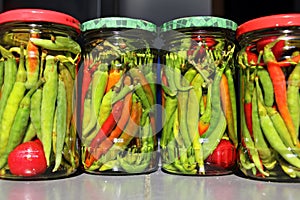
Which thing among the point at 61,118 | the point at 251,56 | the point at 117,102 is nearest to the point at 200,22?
the point at 251,56

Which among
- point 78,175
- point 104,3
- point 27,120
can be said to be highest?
point 104,3

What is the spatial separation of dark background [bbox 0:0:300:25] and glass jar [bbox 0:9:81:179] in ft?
Answer: 0.92

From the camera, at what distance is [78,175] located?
0.75 m

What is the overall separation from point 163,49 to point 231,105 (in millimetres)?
183

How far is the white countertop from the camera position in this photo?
1.96 feet

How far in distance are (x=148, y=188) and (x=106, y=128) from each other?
168 millimetres

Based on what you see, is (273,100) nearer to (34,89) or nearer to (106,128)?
(106,128)

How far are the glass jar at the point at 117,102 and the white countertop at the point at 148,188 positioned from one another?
0.13 feet

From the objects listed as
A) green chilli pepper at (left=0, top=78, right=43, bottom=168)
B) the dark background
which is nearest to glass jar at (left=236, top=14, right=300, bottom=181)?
the dark background

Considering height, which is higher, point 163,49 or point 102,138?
point 163,49

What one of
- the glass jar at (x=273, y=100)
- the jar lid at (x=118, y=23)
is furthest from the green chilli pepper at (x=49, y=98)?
the glass jar at (x=273, y=100)

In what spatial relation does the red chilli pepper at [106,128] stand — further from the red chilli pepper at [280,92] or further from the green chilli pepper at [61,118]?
the red chilli pepper at [280,92]

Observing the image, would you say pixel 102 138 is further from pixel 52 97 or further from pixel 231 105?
pixel 231 105

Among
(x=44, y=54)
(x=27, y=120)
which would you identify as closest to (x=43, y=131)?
(x=27, y=120)
